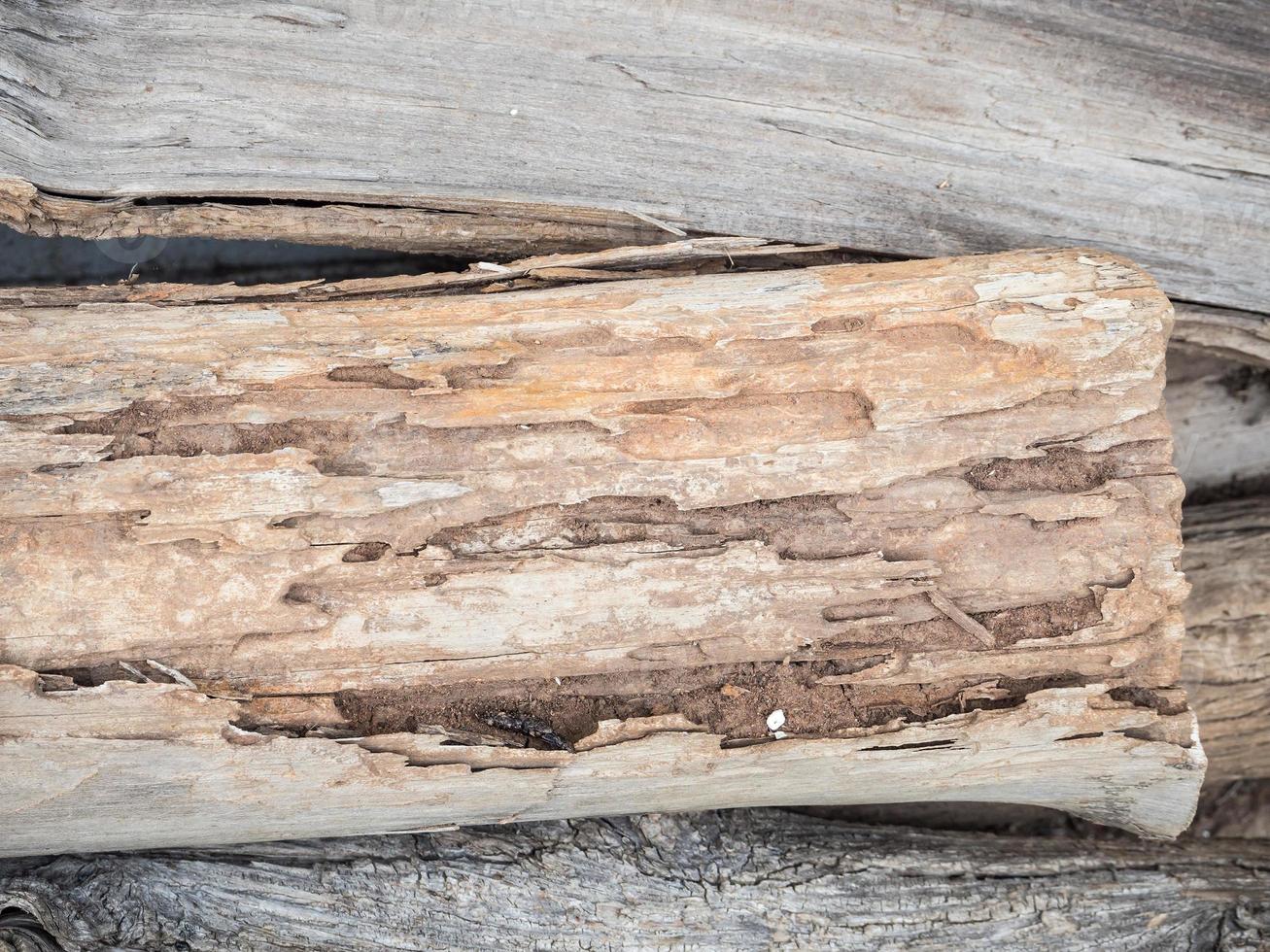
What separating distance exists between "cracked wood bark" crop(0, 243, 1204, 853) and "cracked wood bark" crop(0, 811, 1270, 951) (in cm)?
22

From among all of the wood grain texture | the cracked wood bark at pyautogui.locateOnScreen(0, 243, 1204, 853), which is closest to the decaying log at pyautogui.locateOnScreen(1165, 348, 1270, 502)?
the cracked wood bark at pyautogui.locateOnScreen(0, 243, 1204, 853)

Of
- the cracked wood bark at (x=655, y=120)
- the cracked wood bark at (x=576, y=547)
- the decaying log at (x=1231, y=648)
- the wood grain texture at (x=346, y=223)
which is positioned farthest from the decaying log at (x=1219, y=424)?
the wood grain texture at (x=346, y=223)

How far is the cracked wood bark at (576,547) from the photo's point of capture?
174 cm

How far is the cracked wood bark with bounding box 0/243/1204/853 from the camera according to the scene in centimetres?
174

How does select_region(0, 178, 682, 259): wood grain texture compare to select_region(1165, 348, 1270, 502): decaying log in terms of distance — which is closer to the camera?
select_region(0, 178, 682, 259): wood grain texture

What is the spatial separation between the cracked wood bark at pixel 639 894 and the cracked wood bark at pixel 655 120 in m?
1.45

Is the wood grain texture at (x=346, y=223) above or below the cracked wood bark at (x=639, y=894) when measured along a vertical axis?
above

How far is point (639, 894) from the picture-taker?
214 cm

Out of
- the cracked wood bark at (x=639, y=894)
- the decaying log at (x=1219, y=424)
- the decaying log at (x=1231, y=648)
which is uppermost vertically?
the decaying log at (x=1219, y=424)

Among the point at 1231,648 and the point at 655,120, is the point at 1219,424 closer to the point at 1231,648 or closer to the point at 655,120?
the point at 1231,648

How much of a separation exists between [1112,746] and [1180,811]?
324 mm

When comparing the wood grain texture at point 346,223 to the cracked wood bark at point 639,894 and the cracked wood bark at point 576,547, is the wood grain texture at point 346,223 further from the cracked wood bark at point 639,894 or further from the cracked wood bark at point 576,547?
the cracked wood bark at point 639,894

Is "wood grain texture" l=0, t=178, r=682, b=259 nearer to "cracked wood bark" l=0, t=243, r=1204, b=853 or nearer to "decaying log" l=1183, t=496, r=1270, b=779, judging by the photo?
"cracked wood bark" l=0, t=243, r=1204, b=853

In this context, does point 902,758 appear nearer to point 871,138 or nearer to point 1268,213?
point 871,138
